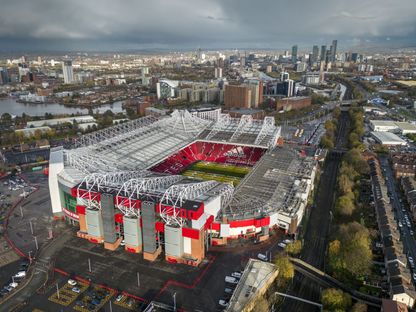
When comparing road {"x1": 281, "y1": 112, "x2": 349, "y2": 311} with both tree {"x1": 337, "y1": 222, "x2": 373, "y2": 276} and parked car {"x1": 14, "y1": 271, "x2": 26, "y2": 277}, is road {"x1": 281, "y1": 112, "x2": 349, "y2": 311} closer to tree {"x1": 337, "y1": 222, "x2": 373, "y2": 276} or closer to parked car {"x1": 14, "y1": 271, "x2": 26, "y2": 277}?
tree {"x1": 337, "y1": 222, "x2": 373, "y2": 276}

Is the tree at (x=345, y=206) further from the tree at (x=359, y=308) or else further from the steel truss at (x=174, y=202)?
the steel truss at (x=174, y=202)

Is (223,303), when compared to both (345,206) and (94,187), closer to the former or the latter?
(94,187)

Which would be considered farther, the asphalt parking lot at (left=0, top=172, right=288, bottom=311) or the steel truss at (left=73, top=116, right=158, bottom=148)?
the steel truss at (left=73, top=116, right=158, bottom=148)

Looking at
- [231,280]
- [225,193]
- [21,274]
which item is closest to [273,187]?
[225,193]

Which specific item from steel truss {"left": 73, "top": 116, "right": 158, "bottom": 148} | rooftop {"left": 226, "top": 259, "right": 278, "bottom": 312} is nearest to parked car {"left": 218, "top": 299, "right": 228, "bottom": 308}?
rooftop {"left": 226, "top": 259, "right": 278, "bottom": 312}

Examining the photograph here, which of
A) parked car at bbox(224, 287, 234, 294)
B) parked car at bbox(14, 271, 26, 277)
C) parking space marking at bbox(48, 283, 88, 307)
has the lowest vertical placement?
parking space marking at bbox(48, 283, 88, 307)

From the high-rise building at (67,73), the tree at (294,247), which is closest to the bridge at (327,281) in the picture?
the tree at (294,247)

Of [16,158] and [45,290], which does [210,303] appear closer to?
[45,290]

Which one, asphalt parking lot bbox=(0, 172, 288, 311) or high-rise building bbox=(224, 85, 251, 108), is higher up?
high-rise building bbox=(224, 85, 251, 108)
